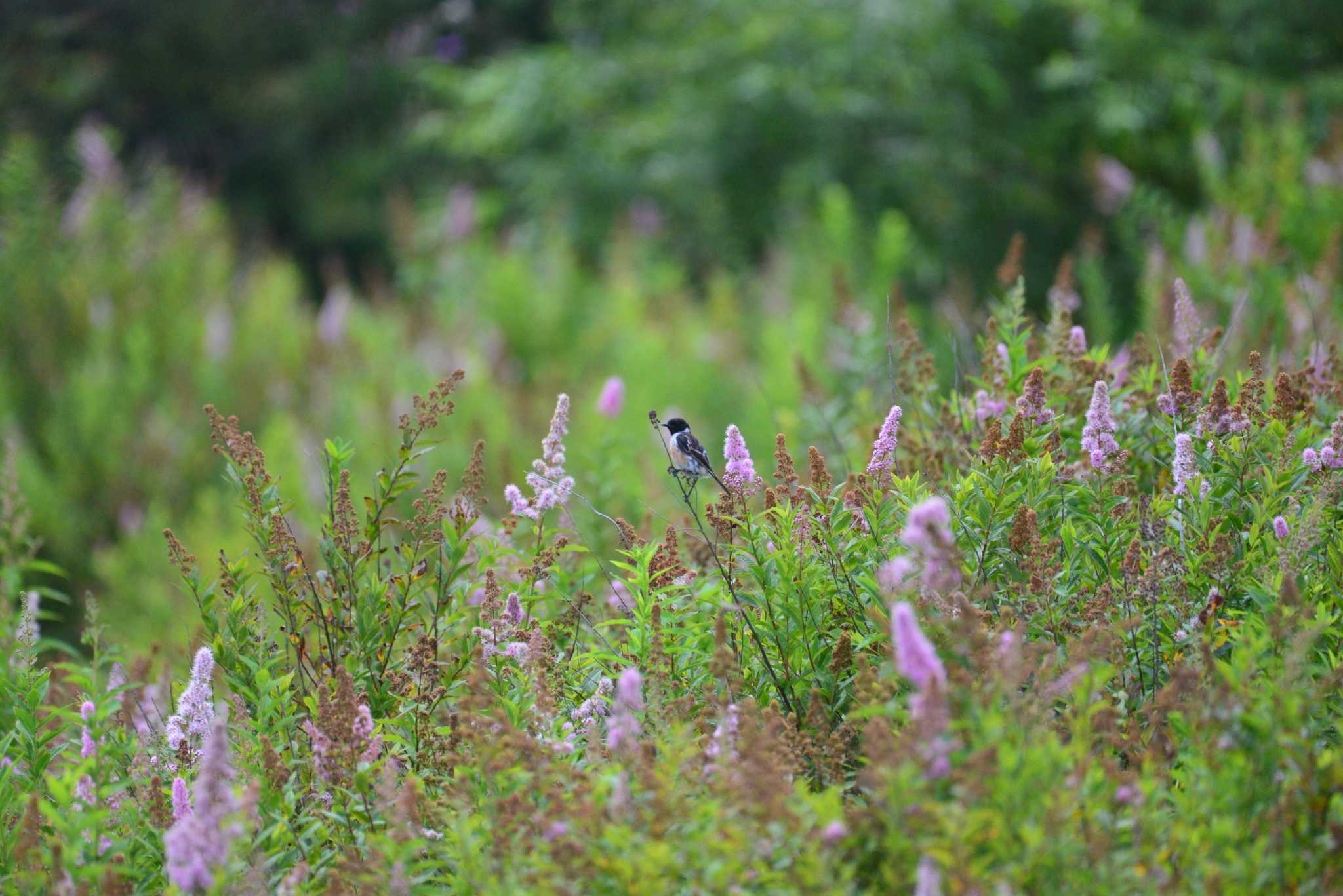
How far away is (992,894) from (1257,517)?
1022 millimetres

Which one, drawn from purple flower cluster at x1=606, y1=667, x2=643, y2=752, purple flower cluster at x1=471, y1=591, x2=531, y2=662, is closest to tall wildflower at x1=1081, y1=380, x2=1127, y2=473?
purple flower cluster at x1=606, y1=667, x2=643, y2=752

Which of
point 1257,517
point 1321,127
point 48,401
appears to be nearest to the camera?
point 1257,517

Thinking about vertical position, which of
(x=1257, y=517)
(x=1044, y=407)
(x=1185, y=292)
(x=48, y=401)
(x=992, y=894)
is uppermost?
(x=48, y=401)

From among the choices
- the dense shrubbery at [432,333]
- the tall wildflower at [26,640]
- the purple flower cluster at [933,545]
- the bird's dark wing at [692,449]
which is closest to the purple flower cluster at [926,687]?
the purple flower cluster at [933,545]

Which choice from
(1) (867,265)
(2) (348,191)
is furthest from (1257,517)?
(2) (348,191)

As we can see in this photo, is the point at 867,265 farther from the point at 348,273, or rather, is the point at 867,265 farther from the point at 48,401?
the point at 348,273

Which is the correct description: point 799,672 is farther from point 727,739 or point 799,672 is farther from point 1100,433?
point 1100,433

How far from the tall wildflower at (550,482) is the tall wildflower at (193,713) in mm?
654

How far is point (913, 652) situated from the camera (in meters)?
1.59

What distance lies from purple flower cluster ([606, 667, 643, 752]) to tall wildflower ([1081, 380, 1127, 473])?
0.96m

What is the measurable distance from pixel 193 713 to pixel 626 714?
3.02 ft

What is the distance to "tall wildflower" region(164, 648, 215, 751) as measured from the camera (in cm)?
227

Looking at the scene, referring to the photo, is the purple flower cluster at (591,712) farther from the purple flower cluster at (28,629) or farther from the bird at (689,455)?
the purple flower cluster at (28,629)

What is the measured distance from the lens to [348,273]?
19328 mm
